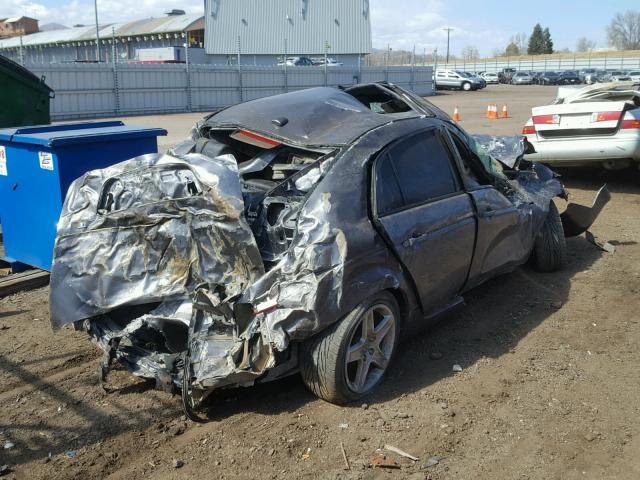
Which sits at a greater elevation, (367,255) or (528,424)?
(367,255)

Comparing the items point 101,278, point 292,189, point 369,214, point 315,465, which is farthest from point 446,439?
point 101,278

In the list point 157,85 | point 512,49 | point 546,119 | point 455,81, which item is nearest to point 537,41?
point 512,49

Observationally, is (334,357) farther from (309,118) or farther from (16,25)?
(16,25)

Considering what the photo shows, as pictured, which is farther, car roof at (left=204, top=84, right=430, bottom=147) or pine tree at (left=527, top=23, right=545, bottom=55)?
pine tree at (left=527, top=23, right=545, bottom=55)

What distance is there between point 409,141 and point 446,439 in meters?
1.97

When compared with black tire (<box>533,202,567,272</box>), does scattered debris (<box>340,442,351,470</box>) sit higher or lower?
lower

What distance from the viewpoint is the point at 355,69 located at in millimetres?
36812

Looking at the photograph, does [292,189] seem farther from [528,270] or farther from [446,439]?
[528,270]

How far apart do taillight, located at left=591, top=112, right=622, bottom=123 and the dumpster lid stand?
20.9ft

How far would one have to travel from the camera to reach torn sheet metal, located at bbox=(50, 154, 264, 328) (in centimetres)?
390

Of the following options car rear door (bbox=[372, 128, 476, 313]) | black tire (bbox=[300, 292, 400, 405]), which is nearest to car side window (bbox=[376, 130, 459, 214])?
car rear door (bbox=[372, 128, 476, 313])

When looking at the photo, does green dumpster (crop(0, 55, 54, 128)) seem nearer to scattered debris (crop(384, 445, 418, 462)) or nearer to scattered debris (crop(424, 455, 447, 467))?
scattered debris (crop(384, 445, 418, 462))

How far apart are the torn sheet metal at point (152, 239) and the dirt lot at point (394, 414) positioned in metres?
0.61

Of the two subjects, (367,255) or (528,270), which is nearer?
(367,255)
